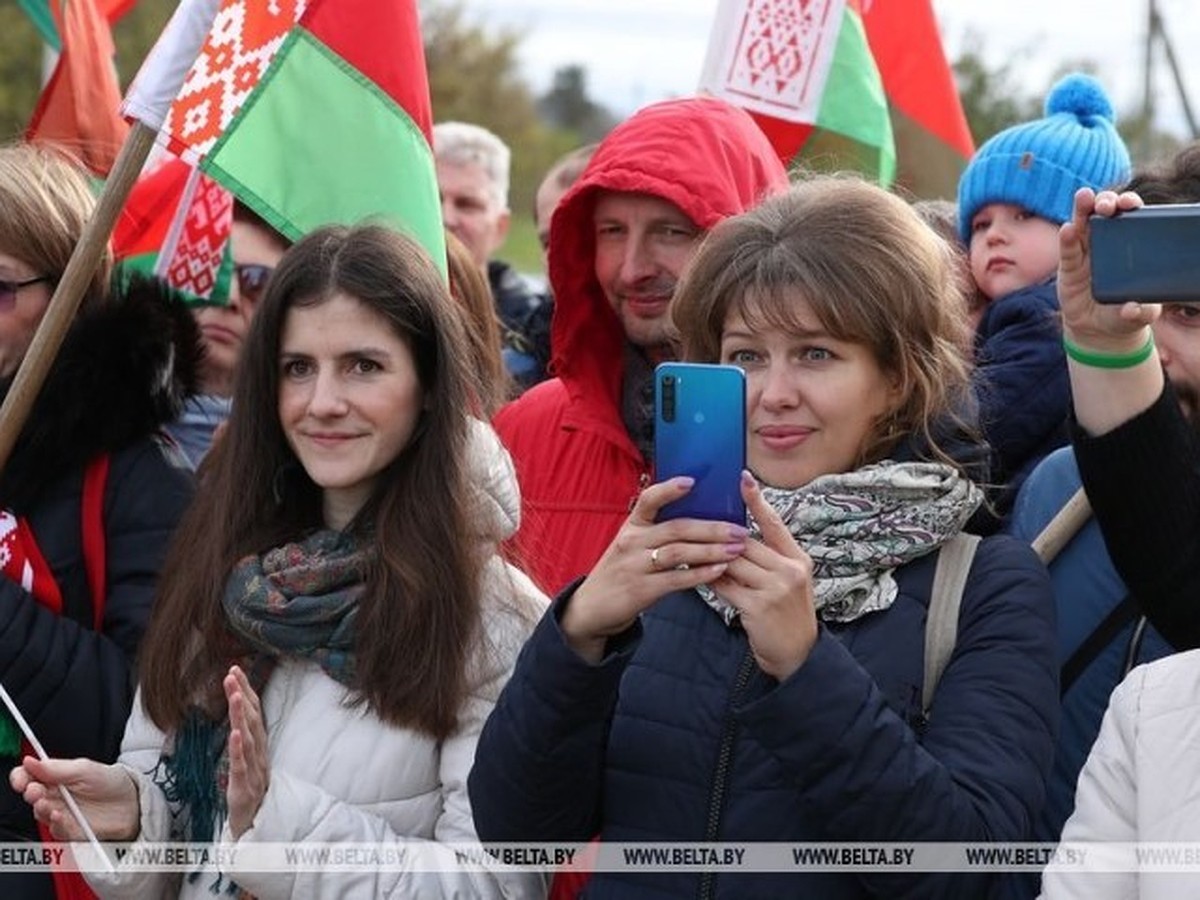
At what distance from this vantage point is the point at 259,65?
11.9ft

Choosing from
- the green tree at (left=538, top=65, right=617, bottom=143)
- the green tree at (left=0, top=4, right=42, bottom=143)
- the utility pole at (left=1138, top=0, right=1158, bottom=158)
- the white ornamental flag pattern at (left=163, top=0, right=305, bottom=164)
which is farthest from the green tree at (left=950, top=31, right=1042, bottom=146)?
the green tree at (left=538, top=65, right=617, bottom=143)

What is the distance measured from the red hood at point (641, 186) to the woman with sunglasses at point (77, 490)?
2.32ft

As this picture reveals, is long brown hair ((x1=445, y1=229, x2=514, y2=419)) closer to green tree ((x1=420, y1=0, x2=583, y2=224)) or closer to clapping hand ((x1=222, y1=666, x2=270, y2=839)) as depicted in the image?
clapping hand ((x1=222, y1=666, x2=270, y2=839))

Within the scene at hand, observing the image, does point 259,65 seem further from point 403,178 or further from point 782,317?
point 782,317

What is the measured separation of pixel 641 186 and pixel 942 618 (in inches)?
54.7

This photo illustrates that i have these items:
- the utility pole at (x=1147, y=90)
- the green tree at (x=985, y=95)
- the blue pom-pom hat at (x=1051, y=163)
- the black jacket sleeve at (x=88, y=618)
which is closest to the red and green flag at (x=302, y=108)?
the black jacket sleeve at (x=88, y=618)

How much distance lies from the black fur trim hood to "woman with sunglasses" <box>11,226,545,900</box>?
0.27 metres

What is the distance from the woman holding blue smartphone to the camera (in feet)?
7.66

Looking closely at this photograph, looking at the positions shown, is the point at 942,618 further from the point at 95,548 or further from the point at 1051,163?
the point at 1051,163

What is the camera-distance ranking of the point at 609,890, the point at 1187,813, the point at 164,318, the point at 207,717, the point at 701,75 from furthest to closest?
the point at 701,75, the point at 164,318, the point at 207,717, the point at 609,890, the point at 1187,813

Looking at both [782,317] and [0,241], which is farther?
[0,241]

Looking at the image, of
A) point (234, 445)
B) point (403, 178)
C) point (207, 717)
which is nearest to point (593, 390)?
point (403, 178)

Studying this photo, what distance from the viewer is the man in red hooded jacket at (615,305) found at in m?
3.63

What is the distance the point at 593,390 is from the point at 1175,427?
1374 millimetres
